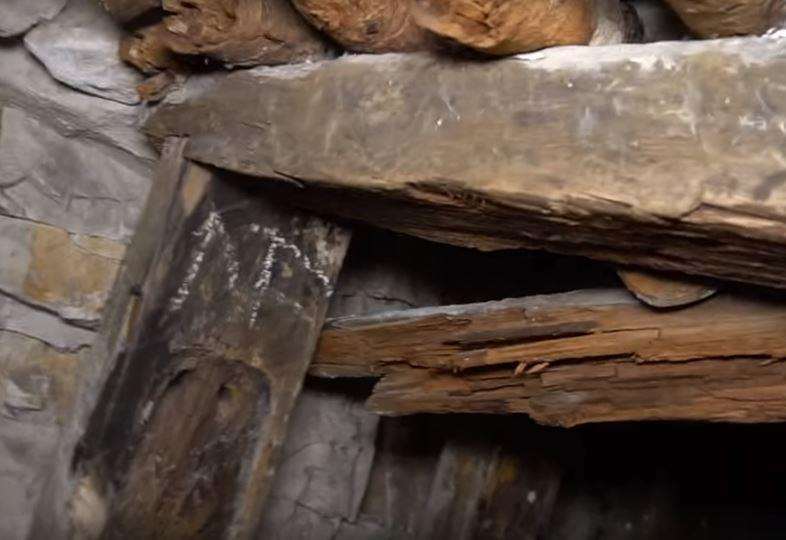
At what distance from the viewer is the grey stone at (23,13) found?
140 cm

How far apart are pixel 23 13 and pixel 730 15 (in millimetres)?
1018

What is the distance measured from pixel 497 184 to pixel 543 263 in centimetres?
75

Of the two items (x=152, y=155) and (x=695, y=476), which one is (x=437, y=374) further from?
(x=695, y=476)

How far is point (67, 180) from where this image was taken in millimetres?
1545

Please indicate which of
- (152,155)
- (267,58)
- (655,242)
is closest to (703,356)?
(655,242)

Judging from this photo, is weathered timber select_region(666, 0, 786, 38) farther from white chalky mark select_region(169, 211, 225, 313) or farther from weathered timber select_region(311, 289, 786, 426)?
white chalky mark select_region(169, 211, 225, 313)

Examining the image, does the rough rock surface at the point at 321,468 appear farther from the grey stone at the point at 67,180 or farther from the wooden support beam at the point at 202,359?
the grey stone at the point at 67,180

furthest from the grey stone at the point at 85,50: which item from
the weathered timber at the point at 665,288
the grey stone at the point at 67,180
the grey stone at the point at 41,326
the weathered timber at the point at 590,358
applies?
the weathered timber at the point at 665,288

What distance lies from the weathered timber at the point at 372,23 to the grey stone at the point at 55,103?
0.48 m

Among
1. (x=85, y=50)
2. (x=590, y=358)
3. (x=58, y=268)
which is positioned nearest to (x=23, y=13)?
(x=85, y=50)

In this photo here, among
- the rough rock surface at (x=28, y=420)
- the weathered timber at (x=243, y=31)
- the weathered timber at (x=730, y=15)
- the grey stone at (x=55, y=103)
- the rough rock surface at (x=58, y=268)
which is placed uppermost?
the weathered timber at (x=243, y=31)

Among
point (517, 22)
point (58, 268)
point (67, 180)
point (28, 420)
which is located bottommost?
point (28, 420)

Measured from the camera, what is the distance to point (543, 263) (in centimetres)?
166

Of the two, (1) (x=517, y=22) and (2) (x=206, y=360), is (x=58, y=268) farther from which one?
(1) (x=517, y=22)
